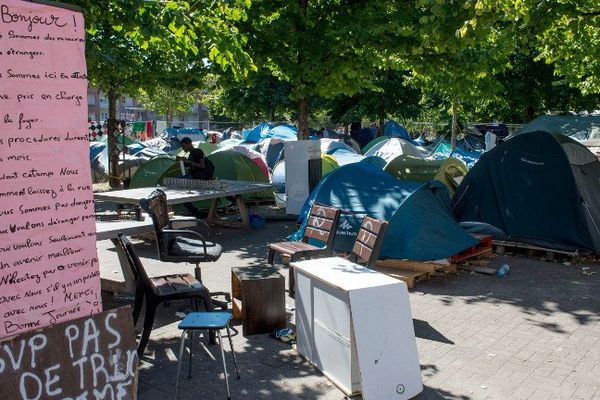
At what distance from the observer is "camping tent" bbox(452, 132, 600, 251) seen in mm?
9125

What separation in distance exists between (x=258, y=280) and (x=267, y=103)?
27.4 meters

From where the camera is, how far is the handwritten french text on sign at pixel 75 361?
3.00m

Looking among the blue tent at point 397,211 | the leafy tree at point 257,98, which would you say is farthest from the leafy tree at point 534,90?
the blue tent at point 397,211

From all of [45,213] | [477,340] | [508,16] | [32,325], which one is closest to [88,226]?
[45,213]

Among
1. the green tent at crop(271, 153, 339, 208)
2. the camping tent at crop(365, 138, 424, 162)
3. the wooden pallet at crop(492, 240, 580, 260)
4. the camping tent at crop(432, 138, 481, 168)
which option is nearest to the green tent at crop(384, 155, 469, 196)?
the green tent at crop(271, 153, 339, 208)

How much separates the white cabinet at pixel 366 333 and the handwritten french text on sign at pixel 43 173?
6.18 feet

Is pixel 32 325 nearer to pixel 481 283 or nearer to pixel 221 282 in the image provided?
pixel 221 282

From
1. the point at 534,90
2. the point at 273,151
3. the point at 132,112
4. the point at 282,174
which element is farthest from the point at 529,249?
the point at 132,112

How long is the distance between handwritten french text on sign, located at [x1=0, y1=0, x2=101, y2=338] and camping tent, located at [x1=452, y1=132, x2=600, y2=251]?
7.86 m

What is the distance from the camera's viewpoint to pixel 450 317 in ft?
21.5

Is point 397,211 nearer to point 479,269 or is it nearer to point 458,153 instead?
point 479,269

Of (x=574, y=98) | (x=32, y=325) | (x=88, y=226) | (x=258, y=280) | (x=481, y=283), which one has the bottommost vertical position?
(x=481, y=283)

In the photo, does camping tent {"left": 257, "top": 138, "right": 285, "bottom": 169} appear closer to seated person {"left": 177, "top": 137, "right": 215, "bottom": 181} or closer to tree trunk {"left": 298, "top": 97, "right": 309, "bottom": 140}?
tree trunk {"left": 298, "top": 97, "right": 309, "bottom": 140}

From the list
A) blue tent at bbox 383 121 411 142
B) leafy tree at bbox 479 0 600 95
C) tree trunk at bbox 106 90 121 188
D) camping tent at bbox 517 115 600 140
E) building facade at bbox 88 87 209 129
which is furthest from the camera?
building facade at bbox 88 87 209 129
